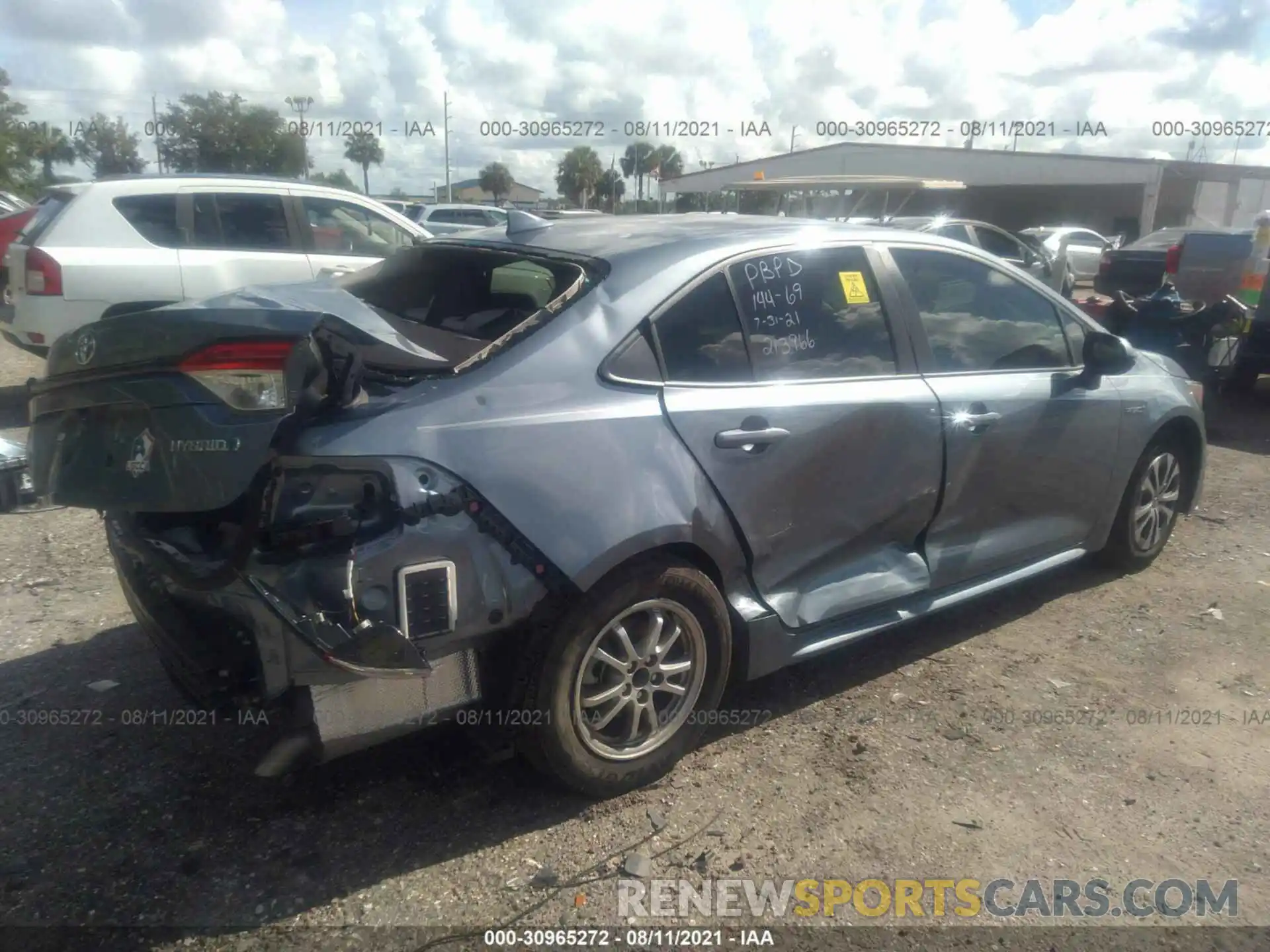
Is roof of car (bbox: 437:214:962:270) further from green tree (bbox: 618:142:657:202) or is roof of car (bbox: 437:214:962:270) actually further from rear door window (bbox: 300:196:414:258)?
green tree (bbox: 618:142:657:202)

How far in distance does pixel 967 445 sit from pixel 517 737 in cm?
203

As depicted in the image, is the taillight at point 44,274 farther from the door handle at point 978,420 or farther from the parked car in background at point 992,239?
the parked car in background at point 992,239

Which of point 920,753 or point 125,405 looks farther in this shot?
point 920,753

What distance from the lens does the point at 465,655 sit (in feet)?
8.69

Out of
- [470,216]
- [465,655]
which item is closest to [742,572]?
[465,655]

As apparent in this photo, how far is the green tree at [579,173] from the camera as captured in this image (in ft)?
172

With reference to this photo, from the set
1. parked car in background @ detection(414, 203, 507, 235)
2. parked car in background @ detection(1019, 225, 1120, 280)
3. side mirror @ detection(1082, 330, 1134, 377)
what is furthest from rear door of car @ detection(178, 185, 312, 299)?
parked car in background @ detection(1019, 225, 1120, 280)

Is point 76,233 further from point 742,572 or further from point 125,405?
point 742,572

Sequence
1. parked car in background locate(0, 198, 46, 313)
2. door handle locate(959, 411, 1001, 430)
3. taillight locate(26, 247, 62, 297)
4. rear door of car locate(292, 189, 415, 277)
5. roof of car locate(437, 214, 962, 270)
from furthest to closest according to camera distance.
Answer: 1. rear door of car locate(292, 189, 415, 277)
2. parked car in background locate(0, 198, 46, 313)
3. taillight locate(26, 247, 62, 297)
4. door handle locate(959, 411, 1001, 430)
5. roof of car locate(437, 214, 962, 270)

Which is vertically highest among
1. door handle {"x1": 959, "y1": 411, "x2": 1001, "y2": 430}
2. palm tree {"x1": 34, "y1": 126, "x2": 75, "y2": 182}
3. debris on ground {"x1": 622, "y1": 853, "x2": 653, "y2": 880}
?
palm tree {"x1": 34, "y1": 126, "x2": 75, "y2": 182}

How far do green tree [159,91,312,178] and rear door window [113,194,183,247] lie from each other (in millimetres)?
20777

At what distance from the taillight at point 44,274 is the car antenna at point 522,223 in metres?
5.23

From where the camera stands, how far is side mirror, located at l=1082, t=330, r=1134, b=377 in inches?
167

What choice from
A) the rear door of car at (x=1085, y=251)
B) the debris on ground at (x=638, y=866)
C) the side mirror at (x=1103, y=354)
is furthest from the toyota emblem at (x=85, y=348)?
the rear door of car at (x=1085, y=251)
